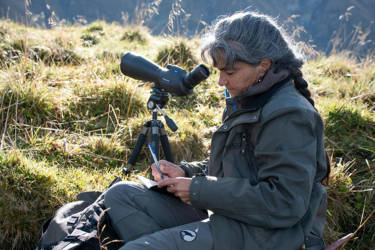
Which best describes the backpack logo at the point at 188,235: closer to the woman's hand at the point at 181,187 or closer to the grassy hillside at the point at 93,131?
the woman's hand at the point at 181,187

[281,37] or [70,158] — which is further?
[70,158]

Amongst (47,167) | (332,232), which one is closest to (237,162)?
(332,232)

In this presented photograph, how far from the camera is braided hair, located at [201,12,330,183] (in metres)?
1.72

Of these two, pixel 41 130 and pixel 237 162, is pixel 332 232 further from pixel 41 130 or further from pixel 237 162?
pixel 41 130

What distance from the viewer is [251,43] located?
1.72 m

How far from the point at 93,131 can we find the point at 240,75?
2472 millimetres

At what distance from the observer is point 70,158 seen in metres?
3.38

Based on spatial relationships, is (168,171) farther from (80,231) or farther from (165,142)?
(165,142)

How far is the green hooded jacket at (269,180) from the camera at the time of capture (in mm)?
1516

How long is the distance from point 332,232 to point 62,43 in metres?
4.92

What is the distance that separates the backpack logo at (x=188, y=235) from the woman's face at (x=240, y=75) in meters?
0.80

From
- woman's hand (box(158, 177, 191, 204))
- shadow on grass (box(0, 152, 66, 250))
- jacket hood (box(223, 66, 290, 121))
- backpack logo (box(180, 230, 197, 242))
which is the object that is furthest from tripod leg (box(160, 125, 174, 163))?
backpack logo (box(180, 230, 197, 242))

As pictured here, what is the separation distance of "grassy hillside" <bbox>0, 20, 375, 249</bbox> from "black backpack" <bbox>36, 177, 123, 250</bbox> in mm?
796

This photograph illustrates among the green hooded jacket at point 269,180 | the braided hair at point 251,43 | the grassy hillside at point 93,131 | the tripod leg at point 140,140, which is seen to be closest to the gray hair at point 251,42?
the braided hair at point 251,43
